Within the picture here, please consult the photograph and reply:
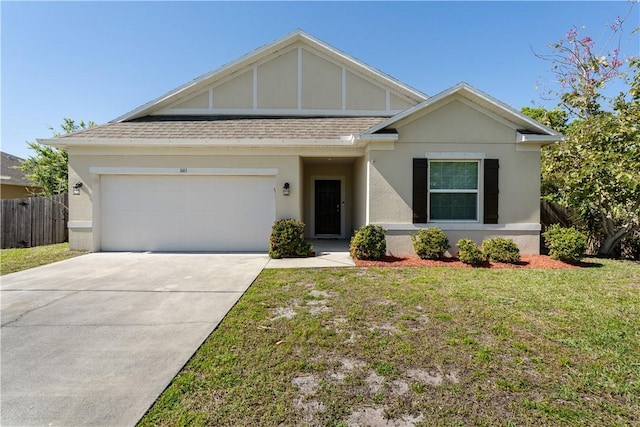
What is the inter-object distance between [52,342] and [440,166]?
339 inches

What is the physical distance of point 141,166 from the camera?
28.0 ft

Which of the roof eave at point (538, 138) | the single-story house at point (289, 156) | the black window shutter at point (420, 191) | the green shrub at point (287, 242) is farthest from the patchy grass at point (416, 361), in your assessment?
the roof eave at point (538, 138)

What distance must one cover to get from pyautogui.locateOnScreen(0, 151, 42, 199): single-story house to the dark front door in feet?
53.6

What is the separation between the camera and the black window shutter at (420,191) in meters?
7.85

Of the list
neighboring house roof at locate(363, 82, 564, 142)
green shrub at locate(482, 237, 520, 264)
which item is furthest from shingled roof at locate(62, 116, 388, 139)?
green shrub at locate(482, 237, 520, 264)

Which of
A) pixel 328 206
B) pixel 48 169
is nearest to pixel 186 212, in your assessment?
pixel 328 206

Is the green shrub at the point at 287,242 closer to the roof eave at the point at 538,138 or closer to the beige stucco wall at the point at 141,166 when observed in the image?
the beige stucco wall at the point at 141,166

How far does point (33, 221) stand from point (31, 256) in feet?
8.38

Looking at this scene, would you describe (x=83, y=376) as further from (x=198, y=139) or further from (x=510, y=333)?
(x=198, y=139)

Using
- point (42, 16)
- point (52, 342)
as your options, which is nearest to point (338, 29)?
point (42, 16)

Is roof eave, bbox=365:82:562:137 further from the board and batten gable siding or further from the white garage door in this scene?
the white garage door

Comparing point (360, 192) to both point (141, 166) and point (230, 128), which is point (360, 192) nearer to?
point (230, 128)

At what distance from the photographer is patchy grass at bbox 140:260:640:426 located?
7.16 feet

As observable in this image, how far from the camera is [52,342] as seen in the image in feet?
10.9
